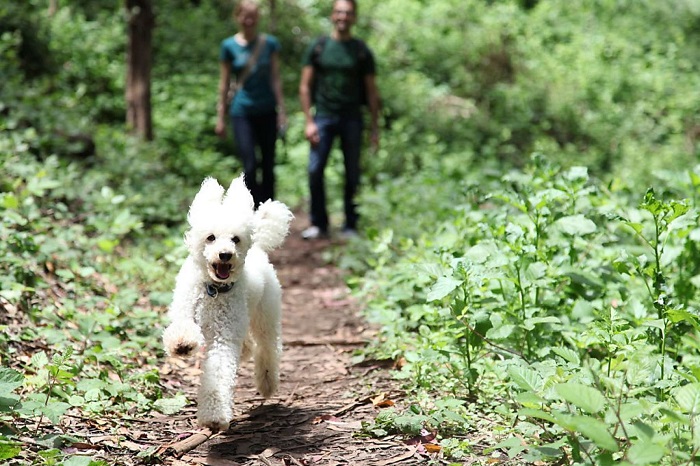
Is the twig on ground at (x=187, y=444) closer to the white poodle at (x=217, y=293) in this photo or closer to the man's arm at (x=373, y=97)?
the white poodle at (x=217, y=293)

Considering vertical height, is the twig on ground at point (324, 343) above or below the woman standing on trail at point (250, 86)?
below

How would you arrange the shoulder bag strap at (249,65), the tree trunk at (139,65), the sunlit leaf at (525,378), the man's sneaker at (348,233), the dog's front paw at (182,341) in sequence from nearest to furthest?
the sunlit leaf at (525,378), the dog's front paw at (182,341), the shoulder bag strap at (249,65), the man's sneaker at (348,233), the tree trunk at (139,65)

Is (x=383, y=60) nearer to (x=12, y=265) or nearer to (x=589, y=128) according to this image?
(x=589, y=128)

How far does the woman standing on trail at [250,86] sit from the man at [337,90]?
0.41 metres

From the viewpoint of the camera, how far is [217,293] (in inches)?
152

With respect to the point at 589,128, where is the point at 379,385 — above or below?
below

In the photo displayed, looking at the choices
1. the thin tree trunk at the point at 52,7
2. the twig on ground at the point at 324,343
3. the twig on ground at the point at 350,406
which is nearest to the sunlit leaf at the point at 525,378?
the twig on ground at the point at 350,406

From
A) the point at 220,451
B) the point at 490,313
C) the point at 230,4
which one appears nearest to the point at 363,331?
the point at 490,313

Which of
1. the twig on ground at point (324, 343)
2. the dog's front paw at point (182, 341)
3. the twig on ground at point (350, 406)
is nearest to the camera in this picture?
the dog's front paw at point (182, 341)

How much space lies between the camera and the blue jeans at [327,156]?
877 centimetres

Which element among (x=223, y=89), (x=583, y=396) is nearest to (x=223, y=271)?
(x=583, y=396)

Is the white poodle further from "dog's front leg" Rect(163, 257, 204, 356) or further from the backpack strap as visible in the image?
the backpack strap

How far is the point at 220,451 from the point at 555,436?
1.56 m

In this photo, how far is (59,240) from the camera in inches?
248
